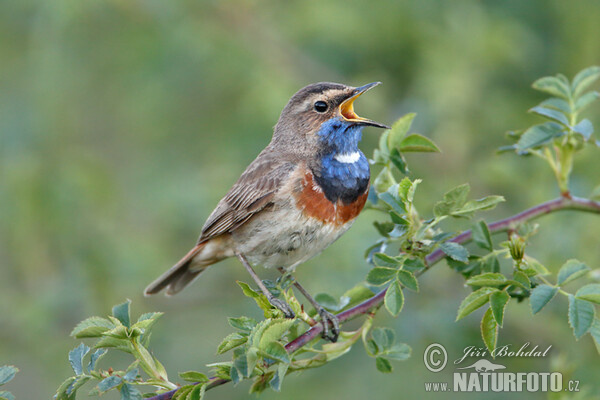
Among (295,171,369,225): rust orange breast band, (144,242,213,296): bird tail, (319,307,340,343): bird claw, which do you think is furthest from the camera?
(144,242,213,296): bird tail

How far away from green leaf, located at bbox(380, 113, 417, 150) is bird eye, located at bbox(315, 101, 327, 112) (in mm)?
1040

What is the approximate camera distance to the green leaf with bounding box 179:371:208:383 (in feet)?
9.04

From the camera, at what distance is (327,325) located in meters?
3.20

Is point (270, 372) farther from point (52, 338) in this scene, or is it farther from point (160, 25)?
point (160, 25)

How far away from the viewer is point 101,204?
6.19 meters

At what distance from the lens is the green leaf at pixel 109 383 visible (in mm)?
2693

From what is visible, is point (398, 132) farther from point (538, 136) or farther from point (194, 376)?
point (194, 376)

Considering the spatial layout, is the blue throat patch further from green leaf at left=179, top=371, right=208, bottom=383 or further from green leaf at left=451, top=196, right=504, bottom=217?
green leaf at left=179, top=371, right=208, bottom=383

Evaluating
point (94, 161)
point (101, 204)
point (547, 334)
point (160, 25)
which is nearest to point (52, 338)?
point (101, 204)

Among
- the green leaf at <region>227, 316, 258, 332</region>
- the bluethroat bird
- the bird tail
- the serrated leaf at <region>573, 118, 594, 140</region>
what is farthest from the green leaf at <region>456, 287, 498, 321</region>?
the bird tail

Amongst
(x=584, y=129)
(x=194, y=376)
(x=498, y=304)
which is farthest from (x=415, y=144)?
(x=194, y=376)

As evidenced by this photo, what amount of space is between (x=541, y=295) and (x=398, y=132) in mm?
1054

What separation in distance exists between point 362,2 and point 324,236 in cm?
285

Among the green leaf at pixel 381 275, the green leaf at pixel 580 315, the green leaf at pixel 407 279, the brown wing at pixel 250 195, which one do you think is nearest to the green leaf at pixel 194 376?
the green leaf at pixel 381 275
